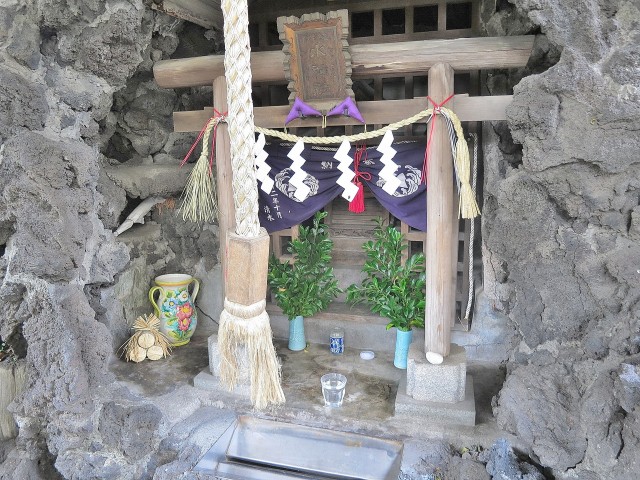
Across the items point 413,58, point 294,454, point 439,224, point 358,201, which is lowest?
point 294,454

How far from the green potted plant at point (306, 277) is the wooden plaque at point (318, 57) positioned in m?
1.37

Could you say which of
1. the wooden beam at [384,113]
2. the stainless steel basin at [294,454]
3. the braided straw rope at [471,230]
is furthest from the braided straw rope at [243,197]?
the braided straw rope at [471,230]

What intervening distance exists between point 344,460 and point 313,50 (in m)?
2.91

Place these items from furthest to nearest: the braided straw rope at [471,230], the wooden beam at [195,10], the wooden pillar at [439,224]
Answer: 1. the braided straw rope at [471,230]
2. the wooden beam at [195,10]
3. the wooden pillar at [439,224]

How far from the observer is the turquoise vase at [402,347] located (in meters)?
4.50

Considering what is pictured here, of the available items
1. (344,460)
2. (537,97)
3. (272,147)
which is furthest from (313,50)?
(344,460)

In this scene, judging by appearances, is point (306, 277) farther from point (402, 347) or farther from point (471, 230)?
point (471, 230)

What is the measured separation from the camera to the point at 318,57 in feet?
11.8

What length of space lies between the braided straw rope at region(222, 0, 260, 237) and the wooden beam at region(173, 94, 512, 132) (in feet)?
6.74

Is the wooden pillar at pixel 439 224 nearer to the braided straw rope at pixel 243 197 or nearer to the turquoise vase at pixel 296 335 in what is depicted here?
the turquoise vase at pixel 296 335

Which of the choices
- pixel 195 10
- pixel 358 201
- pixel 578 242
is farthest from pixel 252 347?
pixel 195 10

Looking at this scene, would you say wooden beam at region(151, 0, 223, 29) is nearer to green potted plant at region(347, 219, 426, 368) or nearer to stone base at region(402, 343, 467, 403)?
green potted plant at region(347, 219, 426, 368)

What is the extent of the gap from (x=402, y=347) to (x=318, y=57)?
2.55 m

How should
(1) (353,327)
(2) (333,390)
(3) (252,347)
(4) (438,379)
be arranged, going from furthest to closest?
(1) (353,327) → (2) (333,390) → (4) (438,379) → (3) (252,347)
